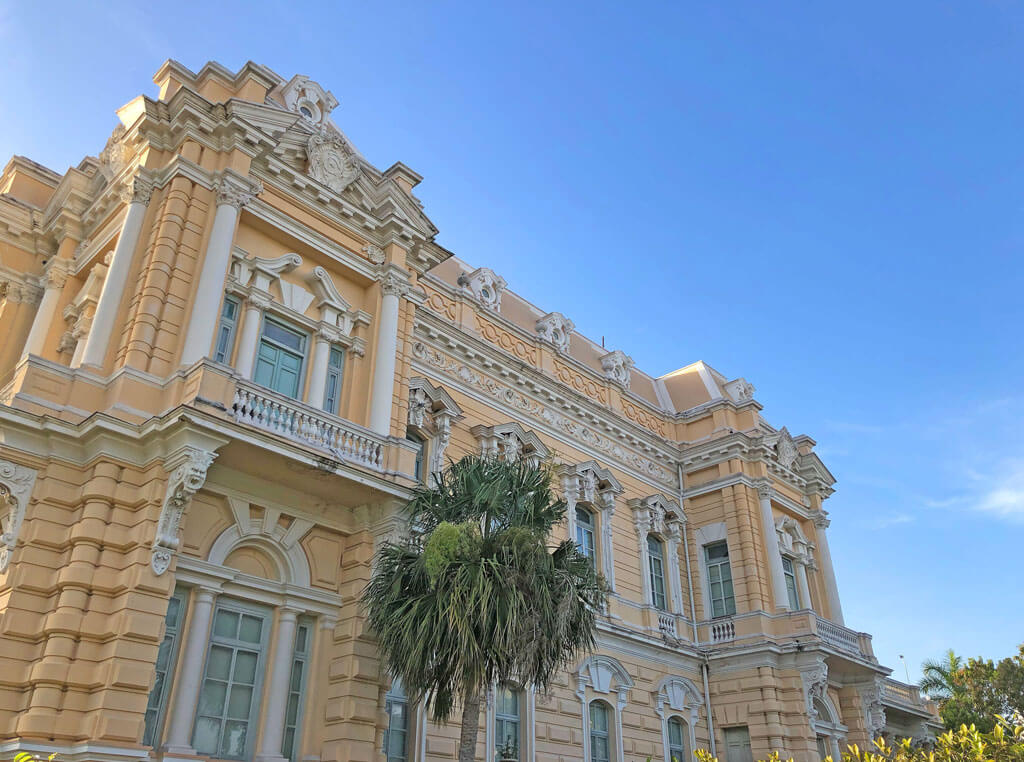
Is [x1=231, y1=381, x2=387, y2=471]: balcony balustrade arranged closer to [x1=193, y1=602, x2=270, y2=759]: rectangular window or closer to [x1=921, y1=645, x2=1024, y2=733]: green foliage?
[x1=193, y1=602, x2=270, y2=759]: rectangular window

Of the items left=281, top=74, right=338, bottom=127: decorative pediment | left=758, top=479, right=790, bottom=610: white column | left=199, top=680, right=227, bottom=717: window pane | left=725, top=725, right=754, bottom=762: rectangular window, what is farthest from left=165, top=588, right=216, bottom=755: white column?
left=758, top=479, right=790, bottom=610: white column

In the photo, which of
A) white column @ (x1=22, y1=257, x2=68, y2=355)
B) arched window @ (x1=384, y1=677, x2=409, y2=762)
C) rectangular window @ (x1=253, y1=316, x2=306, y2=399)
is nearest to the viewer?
rectangular window @ (x1=253, y1=316, x2=306, y2=399)

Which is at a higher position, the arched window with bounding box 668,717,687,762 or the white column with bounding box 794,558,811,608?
the white column with bounding box 794,558,811,608

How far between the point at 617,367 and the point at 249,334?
12.8m

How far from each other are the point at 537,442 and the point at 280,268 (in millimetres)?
7765

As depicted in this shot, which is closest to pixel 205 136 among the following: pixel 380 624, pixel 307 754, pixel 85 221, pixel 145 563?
pixel 85 221

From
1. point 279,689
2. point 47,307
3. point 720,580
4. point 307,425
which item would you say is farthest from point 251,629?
point 720,580

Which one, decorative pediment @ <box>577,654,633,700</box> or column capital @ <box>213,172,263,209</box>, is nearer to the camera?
column capital @ <box>213,172,263,209</box>

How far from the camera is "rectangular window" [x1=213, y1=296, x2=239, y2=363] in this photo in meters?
13.2

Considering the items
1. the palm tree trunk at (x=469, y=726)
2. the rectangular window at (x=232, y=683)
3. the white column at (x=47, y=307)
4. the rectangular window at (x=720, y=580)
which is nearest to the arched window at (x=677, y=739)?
the rectangular window at (x=720, y=580)

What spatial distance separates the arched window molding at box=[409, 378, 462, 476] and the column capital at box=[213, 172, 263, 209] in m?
5.22

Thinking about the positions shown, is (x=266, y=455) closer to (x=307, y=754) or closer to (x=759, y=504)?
(x=307, y=754)

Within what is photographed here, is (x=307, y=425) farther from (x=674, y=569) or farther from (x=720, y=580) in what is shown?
(x=720, y=580)

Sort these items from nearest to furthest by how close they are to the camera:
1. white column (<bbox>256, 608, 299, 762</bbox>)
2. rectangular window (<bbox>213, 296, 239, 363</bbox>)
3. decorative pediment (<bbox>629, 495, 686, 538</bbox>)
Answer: white column (<bbox>256, 608, 299, 762</bbox>)
rectangular window (<bbox>213, 296, 239, 363</bbox>)
decorative pediment (<bbox>629, 495, 686, 538</bbox>)
